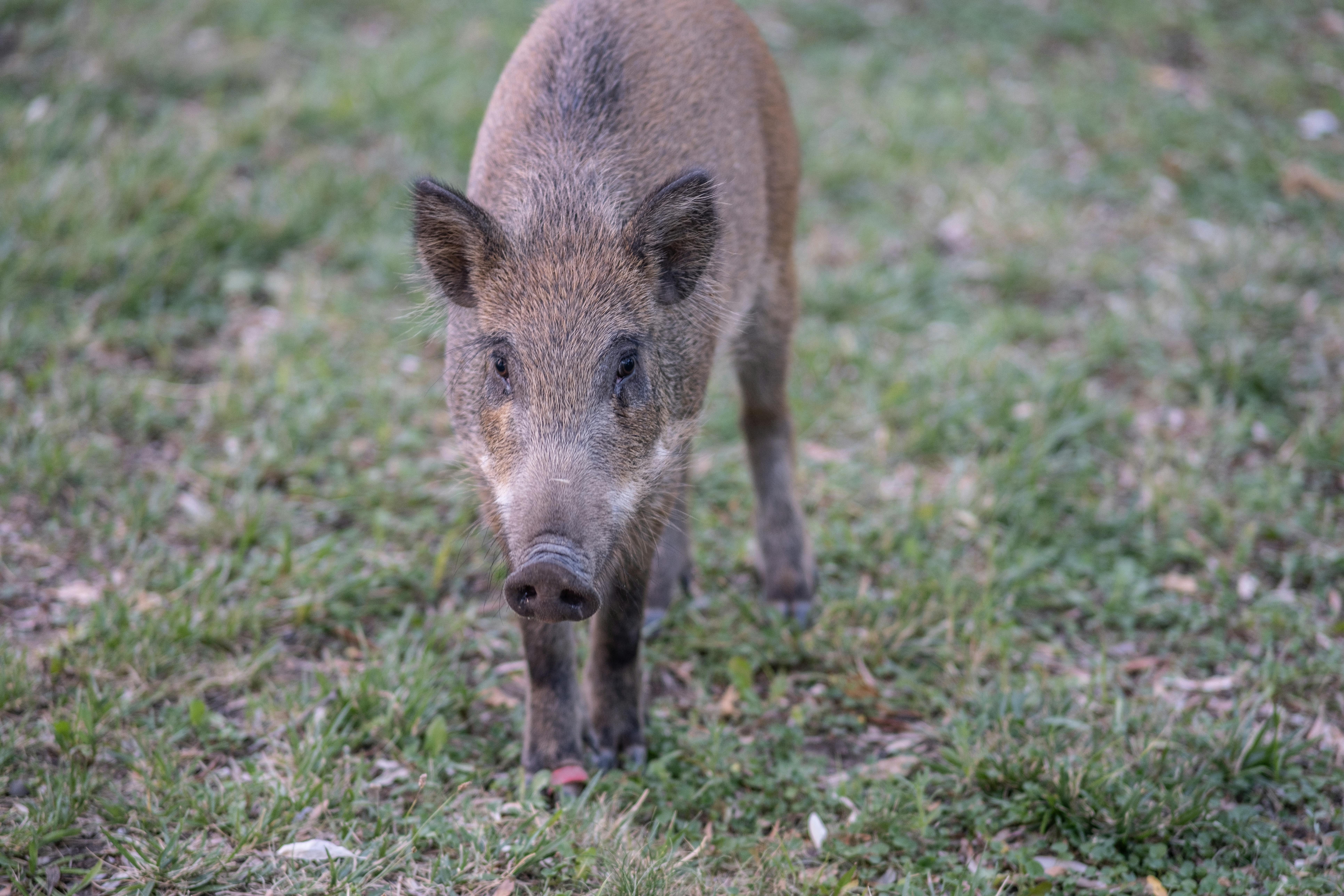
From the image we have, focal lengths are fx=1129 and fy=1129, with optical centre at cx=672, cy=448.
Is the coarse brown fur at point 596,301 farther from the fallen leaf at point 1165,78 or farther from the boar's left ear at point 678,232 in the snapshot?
the fallen leaf at point 1165,78

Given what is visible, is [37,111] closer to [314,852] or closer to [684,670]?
[684,670]

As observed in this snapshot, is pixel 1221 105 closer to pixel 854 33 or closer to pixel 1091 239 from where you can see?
pixel 1091 239

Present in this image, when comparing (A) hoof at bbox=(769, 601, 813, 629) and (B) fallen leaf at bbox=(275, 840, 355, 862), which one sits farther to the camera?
(A) hoof at bbox=(769, 601, 813, 629)

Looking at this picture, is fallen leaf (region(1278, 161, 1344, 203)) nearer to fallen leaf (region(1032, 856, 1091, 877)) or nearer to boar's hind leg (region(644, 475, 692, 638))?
boar's hind leg (region(644, 475, 692, 638))

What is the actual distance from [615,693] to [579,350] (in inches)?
46.4

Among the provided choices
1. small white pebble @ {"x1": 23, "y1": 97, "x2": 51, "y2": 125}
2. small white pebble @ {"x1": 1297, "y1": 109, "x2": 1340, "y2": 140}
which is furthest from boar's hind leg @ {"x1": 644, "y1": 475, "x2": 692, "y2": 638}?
small white pebble @ {"x1": 1297, "y1": 109, "x2": 1340, "y2": 140}

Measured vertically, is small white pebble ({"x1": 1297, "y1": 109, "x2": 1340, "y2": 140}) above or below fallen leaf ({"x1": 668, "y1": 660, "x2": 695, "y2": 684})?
above

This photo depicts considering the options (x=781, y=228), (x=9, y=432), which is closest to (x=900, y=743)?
(x=781, y=228)

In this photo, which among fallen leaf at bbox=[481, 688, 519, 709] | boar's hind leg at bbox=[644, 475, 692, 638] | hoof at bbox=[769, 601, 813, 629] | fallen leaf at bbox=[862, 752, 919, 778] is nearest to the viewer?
fallen leaf at bbox=[862, 752, 919, 778]

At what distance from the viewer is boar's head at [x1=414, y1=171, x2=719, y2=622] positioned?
2982 millimetres

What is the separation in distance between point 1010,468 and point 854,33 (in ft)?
16.3

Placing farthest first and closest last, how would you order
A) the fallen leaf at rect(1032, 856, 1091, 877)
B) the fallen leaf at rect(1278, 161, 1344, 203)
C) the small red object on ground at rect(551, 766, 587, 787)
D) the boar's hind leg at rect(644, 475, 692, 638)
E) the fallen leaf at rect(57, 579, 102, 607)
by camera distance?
the fallen leaf at rect(1278, 161, 1344, 203), the boar's hind leg at rect(644, 475, 692, 638), the fallen leaf at rect(57, 579, 102, 607), the small red object on ground at rect(551, 766, 587, 787), the fallen leaf at rect(1032, 856, 1091, 877)

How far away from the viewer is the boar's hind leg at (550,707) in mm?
3455

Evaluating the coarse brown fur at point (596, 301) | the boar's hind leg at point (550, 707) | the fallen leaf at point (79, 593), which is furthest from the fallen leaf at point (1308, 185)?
the fallen leaf at point (79, 593)
